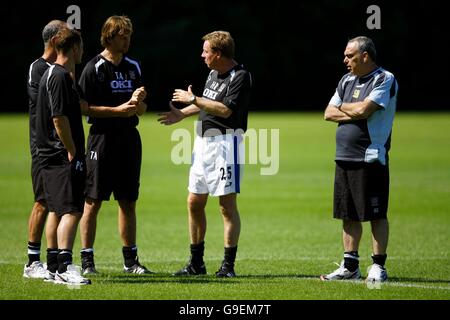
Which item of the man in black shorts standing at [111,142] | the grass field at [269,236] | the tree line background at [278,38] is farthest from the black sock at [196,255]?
the tree line background at [278,38]

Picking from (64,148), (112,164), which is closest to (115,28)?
(112,164)

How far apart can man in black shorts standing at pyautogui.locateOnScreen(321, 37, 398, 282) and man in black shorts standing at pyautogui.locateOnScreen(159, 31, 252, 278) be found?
965 mm

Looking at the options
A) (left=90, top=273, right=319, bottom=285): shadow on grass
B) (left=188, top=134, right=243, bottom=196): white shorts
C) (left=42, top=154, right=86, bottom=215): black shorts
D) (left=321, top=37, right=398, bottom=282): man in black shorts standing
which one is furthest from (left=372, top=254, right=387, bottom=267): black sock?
(left=42, top=154, right=86, bottom=215): black shorts

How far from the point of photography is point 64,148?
28.4 feet

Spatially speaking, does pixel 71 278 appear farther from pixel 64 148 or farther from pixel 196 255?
pixel 196 255

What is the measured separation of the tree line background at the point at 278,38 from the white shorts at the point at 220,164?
143 feet

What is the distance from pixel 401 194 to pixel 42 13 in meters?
39.4

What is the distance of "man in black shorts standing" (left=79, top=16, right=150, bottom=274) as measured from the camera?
9.68 metres

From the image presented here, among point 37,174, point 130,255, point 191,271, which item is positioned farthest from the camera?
point 130,255

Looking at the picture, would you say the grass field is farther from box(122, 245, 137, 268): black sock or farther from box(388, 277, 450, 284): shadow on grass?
box(122, 245, 137, 268): black sock

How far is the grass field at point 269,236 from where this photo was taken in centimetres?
851

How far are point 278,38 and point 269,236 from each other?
46550 millimetres

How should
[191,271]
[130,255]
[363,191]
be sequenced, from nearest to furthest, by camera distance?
1. [363,191]
2. [191,271]
3. [130,255]
